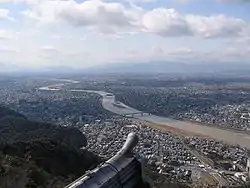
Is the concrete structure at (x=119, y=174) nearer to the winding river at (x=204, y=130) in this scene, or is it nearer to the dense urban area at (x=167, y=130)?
the dense urban area at (x=167, y=130)

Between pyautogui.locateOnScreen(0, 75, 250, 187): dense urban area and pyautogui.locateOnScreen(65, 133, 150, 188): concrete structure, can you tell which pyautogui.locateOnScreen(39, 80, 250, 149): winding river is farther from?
pyautogui.locateOnScreen(65, 133, 150, 188): concrete structure

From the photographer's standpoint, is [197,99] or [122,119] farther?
[197,99]

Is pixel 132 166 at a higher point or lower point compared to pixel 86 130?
higher

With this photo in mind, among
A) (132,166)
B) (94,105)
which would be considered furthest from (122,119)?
(132,166)

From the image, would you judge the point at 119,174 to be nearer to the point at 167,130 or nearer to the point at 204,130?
the point at 167,130

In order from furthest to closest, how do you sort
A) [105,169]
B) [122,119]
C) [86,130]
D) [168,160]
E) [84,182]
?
1. [122,119]
2. [86,130]
3. [168,160]
4. [105,169]
5. [84,182]

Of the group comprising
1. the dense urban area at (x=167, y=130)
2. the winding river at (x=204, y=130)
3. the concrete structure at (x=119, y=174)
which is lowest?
the winding river at (x=204, y=130)

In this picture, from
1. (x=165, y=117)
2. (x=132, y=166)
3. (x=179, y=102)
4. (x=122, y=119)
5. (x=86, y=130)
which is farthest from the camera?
(x=179, y=102)

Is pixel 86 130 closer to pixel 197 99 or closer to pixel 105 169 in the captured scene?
pixel 197 99

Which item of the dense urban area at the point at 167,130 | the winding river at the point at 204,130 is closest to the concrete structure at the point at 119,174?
the dense urban area at the point at 167,130
